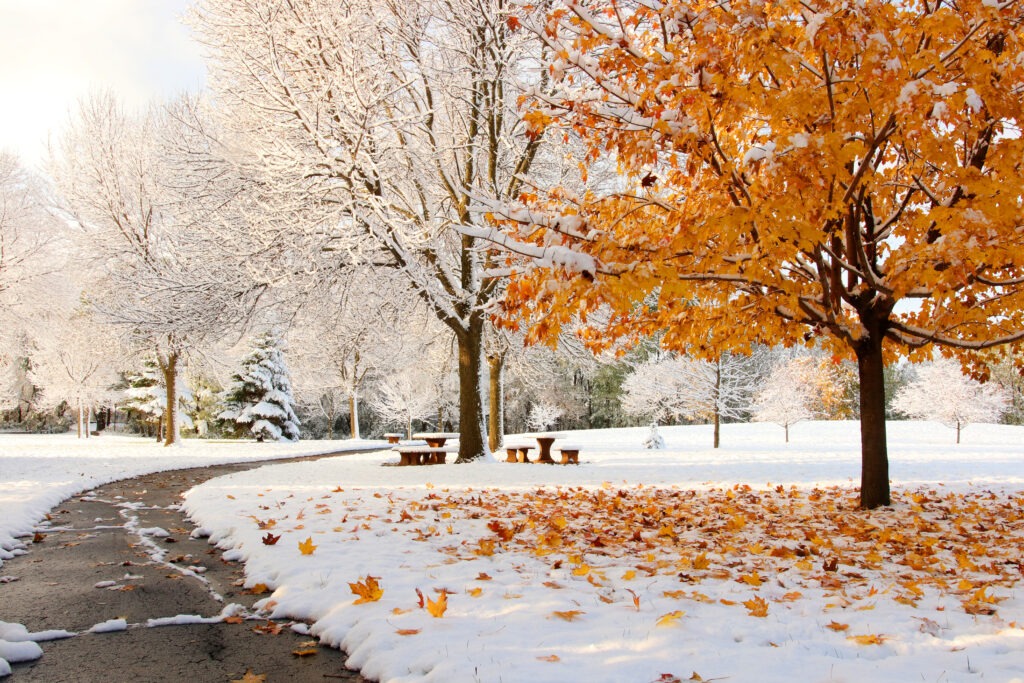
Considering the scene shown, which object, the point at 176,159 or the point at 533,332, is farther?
the point at 176,159

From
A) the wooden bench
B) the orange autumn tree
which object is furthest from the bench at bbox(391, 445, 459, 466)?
the orange autumn tree

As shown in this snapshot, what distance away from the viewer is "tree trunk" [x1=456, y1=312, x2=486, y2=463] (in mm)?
13312

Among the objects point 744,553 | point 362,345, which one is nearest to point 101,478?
point 362,345

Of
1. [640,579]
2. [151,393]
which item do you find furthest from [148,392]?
[640,579]

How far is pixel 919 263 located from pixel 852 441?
858 inches

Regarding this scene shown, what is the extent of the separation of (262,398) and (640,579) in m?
32.7

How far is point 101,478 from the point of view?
1141 centimetres

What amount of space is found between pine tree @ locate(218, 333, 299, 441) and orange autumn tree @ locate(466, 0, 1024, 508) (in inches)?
1162

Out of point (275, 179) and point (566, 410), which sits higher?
point (275, 179)

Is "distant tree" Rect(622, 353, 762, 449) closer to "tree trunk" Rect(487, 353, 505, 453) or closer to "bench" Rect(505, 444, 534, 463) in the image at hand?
"tree trunk" Rect(487, 353, 505, 453)

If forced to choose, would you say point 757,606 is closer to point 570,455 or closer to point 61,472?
point 570,455

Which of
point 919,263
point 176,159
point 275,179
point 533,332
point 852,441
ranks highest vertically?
point 176,159

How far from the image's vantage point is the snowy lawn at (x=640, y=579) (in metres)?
2.63

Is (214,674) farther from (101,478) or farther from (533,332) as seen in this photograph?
(101,478)
